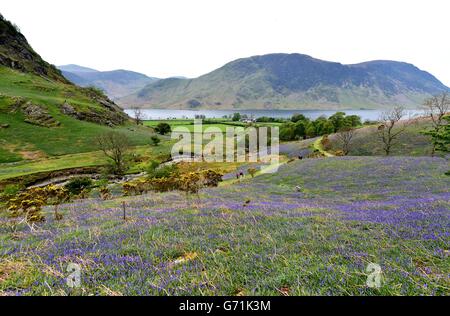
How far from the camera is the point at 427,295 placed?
3955mm

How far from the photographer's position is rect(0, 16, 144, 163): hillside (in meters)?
91.2

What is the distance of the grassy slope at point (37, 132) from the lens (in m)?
87.3

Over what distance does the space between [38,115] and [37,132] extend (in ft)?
51.0

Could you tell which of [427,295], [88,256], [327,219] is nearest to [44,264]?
[88,256]

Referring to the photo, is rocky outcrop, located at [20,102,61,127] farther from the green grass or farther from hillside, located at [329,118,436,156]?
hillside, located at [329,118,436,156]

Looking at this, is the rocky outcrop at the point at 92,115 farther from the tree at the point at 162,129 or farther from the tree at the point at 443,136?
the tree at the point at 443,136

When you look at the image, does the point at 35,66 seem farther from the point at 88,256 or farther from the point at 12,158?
the point at 88,256

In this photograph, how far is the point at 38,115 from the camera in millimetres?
111875

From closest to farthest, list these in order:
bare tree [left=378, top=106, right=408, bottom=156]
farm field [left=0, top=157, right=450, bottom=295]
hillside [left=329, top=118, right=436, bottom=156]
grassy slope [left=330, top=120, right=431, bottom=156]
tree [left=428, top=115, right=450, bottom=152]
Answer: farm field [left=0, top=157, right=450, bottom=295] → tree [left=428, top=115, right=450, bottom=152] → grassy slope [left=330, top=120, right=431, bottom=156] → hillside [left=329, top=118, right=436, bottom=156] → bare tree [left=378, top=106, right=408, bottom=156]

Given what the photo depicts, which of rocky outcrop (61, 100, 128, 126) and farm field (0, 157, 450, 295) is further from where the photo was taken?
rocky outcrop (61, 100, 128, 126)

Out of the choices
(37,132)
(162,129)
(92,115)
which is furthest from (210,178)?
(162,129)

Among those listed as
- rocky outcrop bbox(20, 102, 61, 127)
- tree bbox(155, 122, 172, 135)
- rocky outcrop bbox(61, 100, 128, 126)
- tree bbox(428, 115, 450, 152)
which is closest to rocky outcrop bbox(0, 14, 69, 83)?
rocky outcrop bbox(61, 100, 128, 126)
